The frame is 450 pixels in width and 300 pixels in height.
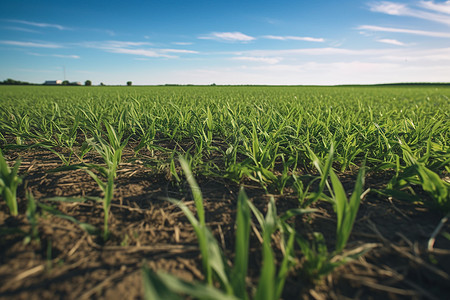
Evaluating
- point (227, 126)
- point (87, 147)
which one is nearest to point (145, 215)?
point (87, 147)

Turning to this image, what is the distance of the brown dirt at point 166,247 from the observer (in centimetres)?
62

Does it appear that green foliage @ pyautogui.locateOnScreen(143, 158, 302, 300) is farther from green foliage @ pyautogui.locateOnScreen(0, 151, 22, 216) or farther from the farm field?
green foliage @ pyautogui.locateOnScreen(0, 151, 22, 216)

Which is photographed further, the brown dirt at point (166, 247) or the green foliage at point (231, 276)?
the brown dirt at point (166, 247)

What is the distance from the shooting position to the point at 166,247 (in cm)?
77

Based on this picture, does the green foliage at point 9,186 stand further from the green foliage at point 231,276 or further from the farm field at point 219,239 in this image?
the green foliage at point 231,276

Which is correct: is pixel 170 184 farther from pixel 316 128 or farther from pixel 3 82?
pixel 3 82

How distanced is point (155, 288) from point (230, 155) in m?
1.07

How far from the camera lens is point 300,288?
64 centimetres

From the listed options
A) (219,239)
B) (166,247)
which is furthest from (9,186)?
(219,239)

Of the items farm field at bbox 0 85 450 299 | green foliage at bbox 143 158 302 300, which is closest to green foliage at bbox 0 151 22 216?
farm field at bbox 0 85 450 299

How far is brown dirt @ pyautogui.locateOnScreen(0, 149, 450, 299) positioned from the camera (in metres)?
0.62

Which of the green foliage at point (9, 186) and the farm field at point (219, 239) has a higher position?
the green foliage at point (9, 186)

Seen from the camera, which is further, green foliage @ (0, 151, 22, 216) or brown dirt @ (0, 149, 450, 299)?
green foliage @ (0, 151, 22, 216)

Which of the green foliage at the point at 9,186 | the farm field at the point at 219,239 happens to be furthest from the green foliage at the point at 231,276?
the green foliage at the point at 9,186
